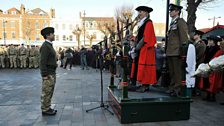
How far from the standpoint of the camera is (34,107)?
5969 millimetres

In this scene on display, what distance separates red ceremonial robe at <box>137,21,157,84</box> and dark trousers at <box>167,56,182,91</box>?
56cm

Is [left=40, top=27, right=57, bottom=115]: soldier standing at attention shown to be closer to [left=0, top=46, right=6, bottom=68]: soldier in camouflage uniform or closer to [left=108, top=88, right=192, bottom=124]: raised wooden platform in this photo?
[left=108, top=88, right=192, bottom=124]: raised wooden platform

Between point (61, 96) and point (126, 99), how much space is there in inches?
138

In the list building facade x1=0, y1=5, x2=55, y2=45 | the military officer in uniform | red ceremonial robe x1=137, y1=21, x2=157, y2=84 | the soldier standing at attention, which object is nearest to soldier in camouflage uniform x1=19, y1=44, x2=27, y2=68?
the soldier standing at attention

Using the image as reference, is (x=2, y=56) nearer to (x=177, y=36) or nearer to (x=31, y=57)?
(x=31, y=57)

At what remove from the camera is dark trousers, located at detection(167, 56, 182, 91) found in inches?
207

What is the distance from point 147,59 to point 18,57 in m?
14.8

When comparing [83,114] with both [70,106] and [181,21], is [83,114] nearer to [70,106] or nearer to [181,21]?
[70,106]

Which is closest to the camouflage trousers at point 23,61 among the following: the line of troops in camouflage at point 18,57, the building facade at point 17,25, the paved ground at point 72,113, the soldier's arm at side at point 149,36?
the line of troops in camouflage at point 18,57

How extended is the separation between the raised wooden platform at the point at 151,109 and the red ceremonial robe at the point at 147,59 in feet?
1.79

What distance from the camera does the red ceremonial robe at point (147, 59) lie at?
505 centimetres

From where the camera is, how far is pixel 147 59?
5090 millimetres

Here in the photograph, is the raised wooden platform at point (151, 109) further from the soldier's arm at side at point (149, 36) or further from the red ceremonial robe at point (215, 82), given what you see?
the red ceremonial robe at point (215, 82)

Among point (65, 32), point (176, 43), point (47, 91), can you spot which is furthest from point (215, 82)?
point (65, 32)
